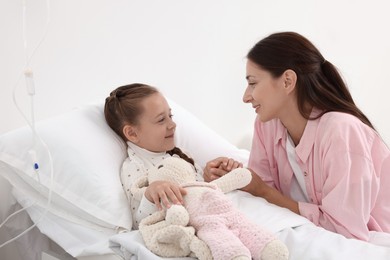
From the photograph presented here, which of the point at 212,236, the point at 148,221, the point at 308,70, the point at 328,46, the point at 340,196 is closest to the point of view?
the point at 212,236

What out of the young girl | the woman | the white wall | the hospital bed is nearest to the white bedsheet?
the hospital bed

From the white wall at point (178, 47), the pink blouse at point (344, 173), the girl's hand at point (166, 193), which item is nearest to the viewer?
the girl's hand at point (166, 193)

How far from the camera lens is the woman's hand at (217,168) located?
1357 millimetres

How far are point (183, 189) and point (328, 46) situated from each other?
5.60ft

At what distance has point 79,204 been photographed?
1.23 metres

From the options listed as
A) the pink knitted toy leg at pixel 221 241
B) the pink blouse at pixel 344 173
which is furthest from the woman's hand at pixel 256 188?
the pink knitted toy leg at pixel 221 241

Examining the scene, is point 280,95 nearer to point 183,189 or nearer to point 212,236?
point 183,189

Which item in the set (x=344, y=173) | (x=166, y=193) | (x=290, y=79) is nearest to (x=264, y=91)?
(x=290, y=79)

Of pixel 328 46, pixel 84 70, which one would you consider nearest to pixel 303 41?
pixel 84 70

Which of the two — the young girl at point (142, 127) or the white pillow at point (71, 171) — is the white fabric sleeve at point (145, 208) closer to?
the white pillow at point (71, 171)

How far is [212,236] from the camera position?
98cm

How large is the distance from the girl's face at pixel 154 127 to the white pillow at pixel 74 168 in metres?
0.08

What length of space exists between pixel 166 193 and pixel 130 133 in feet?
1.23

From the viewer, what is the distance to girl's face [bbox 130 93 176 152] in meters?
1.40
